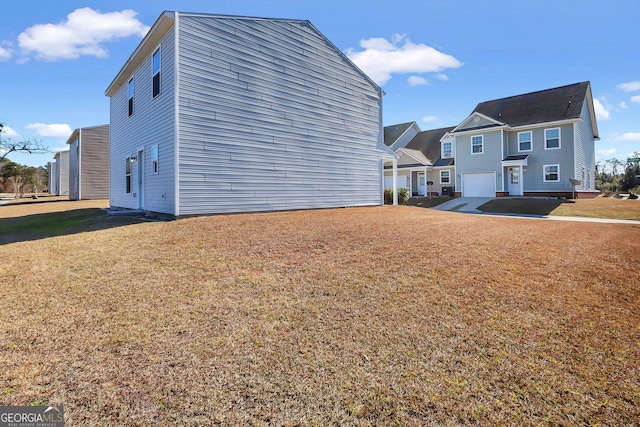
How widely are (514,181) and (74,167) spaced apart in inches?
1495

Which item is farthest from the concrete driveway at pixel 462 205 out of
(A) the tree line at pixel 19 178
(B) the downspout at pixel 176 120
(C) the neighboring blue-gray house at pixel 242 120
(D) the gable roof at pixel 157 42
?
(A) the tree line at pixel 19 178

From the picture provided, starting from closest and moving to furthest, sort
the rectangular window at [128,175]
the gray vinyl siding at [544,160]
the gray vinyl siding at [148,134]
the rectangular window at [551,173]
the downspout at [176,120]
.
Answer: the downspout at [176,120], the gray vinyl siding at [148,134], the rectangular window at [128,175], the gray vinyl siding at [544,160], the rectangular window at [551,173]

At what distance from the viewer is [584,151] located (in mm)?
24703

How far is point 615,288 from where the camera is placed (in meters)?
4.84

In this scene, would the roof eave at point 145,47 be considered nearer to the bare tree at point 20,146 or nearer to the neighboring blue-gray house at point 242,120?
the neighboring blue-gray house at point 242,120

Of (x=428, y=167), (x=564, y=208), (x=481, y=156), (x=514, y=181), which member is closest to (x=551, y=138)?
(x=514, y=181)

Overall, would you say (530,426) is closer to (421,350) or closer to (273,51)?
(421,350)

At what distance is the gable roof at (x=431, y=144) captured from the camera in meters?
31.2

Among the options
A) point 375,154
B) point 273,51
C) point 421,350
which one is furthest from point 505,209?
point 421,350

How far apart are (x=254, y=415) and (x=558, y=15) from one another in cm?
1676

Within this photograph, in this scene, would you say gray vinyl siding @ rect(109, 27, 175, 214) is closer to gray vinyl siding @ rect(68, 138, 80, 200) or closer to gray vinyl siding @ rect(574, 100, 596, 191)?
gray vinyl siding @ rect(68, 138, 80, 200)

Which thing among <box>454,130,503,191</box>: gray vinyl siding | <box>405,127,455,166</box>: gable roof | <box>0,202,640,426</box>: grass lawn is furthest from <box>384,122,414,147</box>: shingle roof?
<box>0,202,640,426</box>: grass lawn

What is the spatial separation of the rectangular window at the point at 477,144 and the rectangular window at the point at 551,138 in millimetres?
4201

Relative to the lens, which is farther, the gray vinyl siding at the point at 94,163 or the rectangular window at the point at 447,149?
the rectangular window at the point at 447,149
